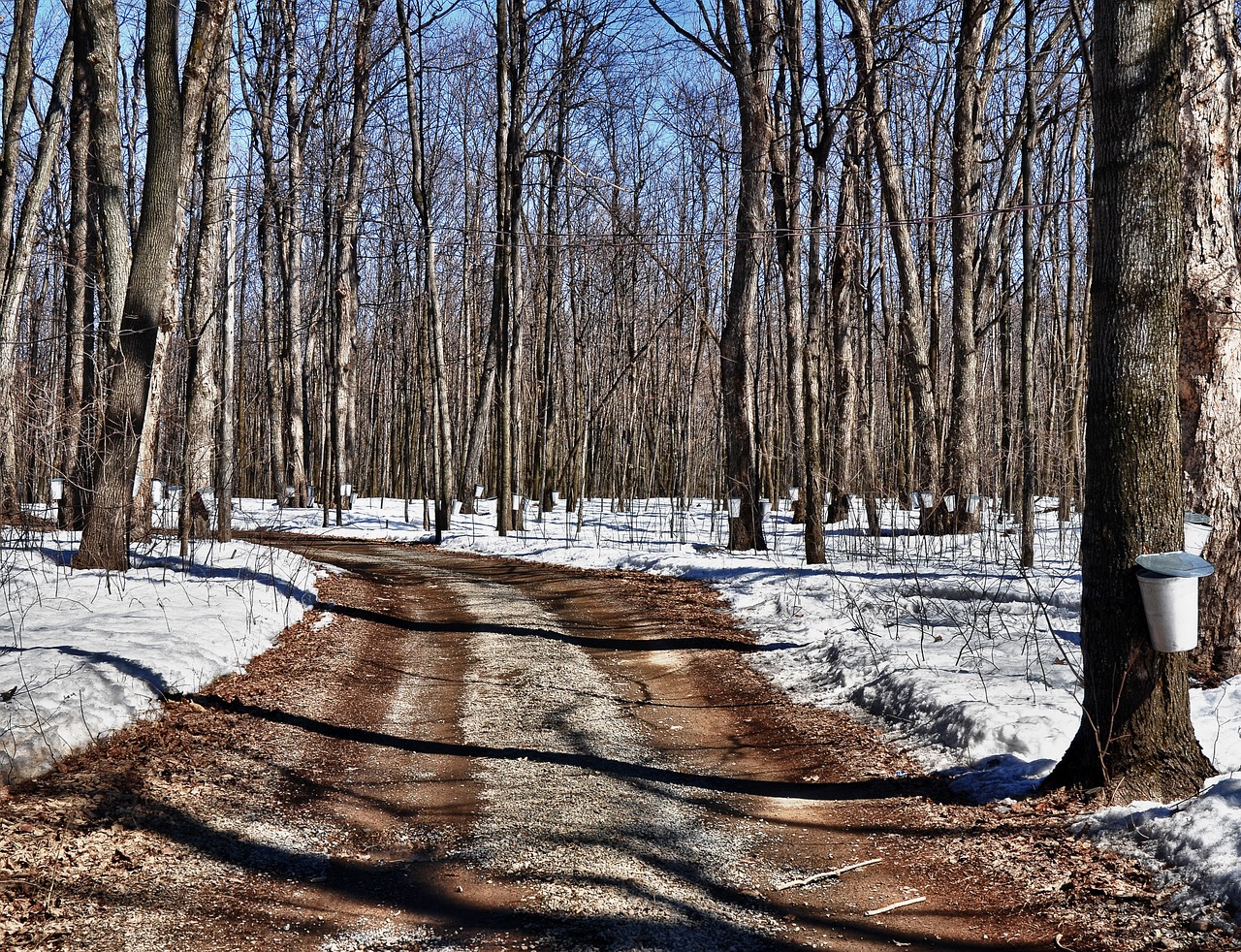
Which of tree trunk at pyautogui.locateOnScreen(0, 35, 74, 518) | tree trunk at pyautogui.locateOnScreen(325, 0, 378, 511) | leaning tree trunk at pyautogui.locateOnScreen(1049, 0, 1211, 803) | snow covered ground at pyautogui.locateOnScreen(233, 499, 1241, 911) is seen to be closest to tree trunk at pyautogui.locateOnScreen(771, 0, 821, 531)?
snow covered ground at pyautogui.locateOnScreen(233, 499, 1241, 911)

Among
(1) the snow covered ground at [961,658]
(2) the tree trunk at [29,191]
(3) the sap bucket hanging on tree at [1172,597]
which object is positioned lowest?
(1) the snow covered ground at [961,658]

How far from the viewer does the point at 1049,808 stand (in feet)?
15.0

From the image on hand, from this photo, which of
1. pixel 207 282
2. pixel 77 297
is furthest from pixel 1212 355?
pixel 77 297

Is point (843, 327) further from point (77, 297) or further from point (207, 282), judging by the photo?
point (77, 297)

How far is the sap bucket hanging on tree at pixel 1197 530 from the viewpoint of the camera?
22.4ft

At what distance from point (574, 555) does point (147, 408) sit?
295 inches

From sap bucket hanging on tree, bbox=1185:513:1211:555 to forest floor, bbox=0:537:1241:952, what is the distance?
2.99 m

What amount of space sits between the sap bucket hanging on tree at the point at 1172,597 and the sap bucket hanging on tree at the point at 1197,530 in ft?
9.54

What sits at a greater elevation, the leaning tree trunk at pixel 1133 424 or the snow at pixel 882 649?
the leaning tree trunk at pixel 1133 424

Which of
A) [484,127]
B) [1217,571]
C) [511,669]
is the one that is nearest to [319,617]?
[511,669]

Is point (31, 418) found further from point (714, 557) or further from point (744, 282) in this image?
point (744, 282)

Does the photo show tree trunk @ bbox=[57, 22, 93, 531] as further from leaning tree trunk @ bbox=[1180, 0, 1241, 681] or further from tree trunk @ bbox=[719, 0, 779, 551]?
leaning tree trunk @ bbox=[1180, 0, 1241, 681]

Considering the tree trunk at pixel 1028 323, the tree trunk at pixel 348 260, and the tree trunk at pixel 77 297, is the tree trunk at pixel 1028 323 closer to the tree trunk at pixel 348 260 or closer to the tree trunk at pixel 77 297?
the tree trunk at pixel 77 297

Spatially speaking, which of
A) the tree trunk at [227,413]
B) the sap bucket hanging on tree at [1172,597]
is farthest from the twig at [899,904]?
the tree trunk at [227,413]
